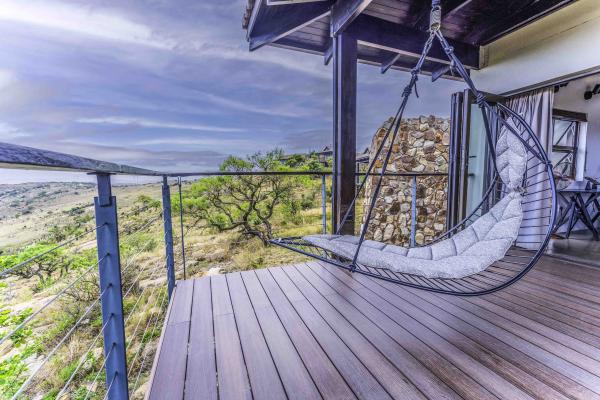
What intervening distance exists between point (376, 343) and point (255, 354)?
25.1 inches

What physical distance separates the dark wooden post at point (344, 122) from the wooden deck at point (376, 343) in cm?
93

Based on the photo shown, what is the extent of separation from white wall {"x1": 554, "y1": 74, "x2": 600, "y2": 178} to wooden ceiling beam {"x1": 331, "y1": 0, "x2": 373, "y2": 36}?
12.2 feet

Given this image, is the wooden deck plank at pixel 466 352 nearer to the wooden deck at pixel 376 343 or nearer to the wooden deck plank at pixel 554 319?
the wooden deck at pixel 376 343

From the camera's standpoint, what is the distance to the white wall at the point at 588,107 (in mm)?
4121

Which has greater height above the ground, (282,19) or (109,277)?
(282,19)

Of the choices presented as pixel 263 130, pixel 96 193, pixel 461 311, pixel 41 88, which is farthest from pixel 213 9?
pixel 461 311

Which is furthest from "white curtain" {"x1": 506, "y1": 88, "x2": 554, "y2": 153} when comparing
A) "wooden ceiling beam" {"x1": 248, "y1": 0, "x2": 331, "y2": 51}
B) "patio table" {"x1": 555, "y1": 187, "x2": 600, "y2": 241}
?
"wooden ceiling beam" {"x1": 248, "y1": 0, "x2": 331, "y2": 51}

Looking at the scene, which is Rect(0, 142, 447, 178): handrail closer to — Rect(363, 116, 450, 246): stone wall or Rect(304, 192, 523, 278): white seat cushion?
Rect(304, 192, 523, 278): white seat cushion

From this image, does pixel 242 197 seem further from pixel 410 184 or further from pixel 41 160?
pixel 41 160

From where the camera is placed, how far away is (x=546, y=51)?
2945mm

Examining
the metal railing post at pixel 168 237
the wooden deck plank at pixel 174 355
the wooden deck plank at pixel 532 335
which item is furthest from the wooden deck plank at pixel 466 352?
the metal railing post at pixel 168 237

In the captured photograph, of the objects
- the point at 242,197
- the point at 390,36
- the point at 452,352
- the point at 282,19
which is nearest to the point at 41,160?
the point at 452,352

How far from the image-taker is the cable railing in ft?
2.56

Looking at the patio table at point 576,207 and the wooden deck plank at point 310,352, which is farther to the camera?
the patio table at point 576,207
